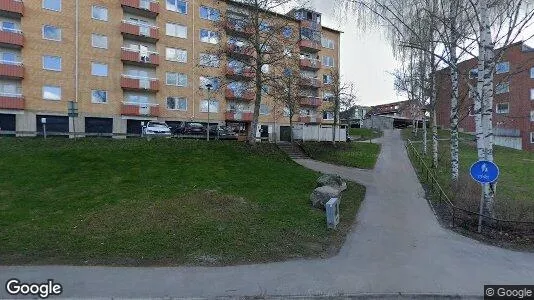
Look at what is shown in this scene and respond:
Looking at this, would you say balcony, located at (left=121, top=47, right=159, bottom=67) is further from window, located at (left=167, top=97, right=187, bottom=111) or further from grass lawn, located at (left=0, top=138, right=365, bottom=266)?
grass lawn, located at (left=0, top=138, right=365, bottom=266)

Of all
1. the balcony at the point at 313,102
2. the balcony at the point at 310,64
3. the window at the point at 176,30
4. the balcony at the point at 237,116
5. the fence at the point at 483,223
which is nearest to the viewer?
the fence at the point at 483,223

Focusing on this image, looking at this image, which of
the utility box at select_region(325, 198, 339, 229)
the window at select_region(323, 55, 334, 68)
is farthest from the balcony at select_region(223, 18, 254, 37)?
the window at select_region(323, 55, 334, 68)

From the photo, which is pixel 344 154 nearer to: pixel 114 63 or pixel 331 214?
pixel 331 214

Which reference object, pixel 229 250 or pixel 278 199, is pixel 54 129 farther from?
pixel 229 250

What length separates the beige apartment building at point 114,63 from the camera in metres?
28.4

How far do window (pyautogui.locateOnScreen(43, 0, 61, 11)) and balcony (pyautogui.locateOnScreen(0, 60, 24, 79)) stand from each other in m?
5.49

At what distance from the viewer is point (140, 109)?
1313 inches

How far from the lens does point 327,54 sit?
5084cm

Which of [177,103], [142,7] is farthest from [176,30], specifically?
[177,103]

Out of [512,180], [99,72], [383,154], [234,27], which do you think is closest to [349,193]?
[512,180]

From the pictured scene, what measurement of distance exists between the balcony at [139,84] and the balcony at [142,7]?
21.2 ft

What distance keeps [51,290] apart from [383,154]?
28886 mm

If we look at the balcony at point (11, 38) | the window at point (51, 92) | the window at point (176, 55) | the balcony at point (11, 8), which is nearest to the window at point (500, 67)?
the window at point (176, 55)

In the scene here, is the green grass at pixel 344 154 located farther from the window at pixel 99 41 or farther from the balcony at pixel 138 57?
the window at pixel 99 41
